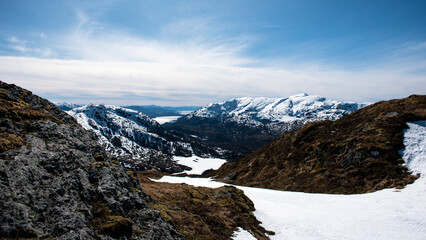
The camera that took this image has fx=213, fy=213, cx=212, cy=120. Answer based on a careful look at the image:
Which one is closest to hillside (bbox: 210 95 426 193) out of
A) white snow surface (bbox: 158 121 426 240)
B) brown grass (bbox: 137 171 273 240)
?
white snow surface (bbox: 158 121 426 240)

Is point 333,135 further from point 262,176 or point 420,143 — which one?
point 262,176

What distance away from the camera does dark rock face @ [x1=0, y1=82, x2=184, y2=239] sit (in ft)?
31.0

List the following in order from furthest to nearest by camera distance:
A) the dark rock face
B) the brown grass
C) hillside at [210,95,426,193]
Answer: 1. hillside at [210,95,426,193]
2. the brown grass
3. the dark rock face

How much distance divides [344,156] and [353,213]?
20060mm

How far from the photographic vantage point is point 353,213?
26.8 m

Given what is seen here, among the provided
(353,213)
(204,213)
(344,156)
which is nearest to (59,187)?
(204,213)

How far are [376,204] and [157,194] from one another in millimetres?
28502

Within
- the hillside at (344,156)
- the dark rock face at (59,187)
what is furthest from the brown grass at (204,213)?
Result: the hillside at (344,156)

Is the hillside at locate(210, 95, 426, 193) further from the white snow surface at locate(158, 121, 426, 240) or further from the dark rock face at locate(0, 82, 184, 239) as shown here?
the dark rock face at locate(0, 82, 184, 239)

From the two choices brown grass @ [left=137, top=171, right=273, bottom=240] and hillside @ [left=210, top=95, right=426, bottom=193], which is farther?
hillside @ [left=210, top=95, right=426, bottom=193]

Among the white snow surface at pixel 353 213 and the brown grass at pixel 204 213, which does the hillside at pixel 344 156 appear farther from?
the brown grass at pixel 204 213

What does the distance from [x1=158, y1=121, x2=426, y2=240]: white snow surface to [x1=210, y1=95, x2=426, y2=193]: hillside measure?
2.92 m

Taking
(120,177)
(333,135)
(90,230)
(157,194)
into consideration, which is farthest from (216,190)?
(333,135)

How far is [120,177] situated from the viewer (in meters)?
16.1
